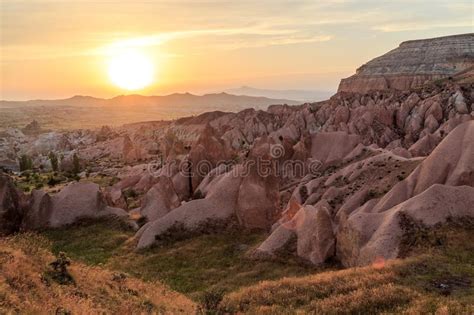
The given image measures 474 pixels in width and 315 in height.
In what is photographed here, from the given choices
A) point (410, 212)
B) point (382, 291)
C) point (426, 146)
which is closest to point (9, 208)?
point (410, 212)

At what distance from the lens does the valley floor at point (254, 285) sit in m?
19.5

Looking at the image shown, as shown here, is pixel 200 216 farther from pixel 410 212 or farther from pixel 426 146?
pixel 426 146

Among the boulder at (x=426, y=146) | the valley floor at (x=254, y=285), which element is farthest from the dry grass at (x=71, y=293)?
the boulder at (x=426, y=146)

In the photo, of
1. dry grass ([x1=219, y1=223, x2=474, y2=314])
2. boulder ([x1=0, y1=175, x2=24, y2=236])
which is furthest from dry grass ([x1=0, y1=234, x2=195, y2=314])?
boulder ([x1=0, y1=175, x2=24, y2=236])

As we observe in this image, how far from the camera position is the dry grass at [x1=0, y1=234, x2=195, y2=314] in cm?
1705

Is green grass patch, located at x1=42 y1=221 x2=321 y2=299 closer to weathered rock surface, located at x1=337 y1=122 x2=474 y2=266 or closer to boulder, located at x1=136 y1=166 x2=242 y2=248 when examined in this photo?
boulder, located at x1=136 y1=166 x2=242 y2=248

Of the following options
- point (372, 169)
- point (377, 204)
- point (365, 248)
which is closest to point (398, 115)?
point (372, 169)

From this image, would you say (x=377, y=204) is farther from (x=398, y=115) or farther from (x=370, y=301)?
(x=398, y=115)

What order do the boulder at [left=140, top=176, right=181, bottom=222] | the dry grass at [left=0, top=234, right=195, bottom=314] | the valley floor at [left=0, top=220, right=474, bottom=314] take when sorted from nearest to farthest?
the dry grass at [left=0, top=234, right=195, bottom=314]
the valley floor at [left=0, top=220, right=474, bottom=314]
the boulder at [left=140, top=176, right=181, bottom=222]

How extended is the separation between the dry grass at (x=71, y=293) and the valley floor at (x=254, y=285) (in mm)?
46

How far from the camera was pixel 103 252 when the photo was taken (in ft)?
145

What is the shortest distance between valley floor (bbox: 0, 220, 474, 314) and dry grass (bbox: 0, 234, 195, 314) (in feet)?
0.15

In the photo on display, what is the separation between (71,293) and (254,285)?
40.0 feet

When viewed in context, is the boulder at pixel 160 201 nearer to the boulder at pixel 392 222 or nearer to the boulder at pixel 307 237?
the boulder at pixel 307 237
